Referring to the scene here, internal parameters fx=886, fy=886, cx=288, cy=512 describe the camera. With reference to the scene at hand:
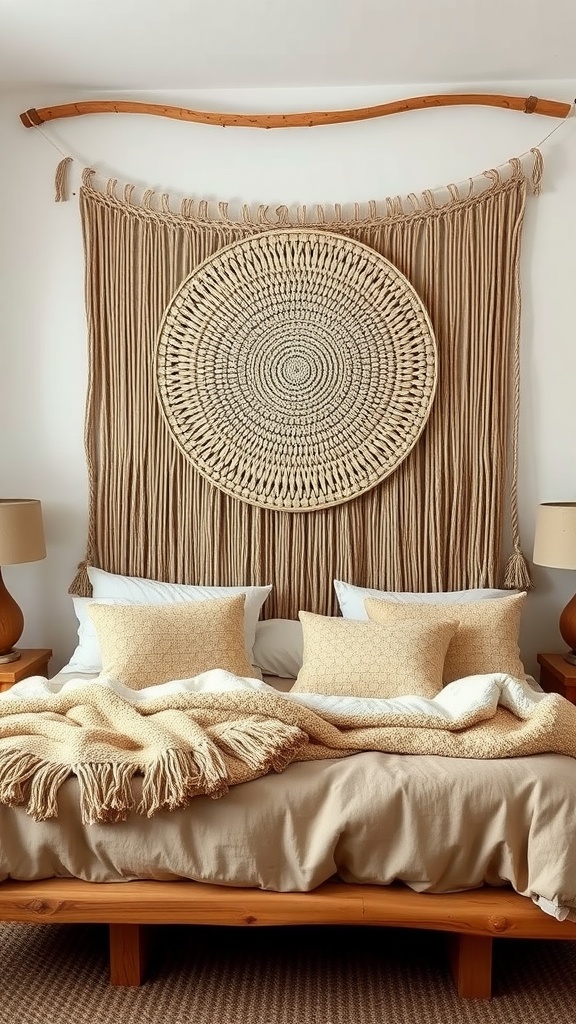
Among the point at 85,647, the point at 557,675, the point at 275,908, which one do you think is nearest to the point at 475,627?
the point at 557,675

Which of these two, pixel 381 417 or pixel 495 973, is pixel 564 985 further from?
pixel 381 417

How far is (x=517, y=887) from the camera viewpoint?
2.02 metres

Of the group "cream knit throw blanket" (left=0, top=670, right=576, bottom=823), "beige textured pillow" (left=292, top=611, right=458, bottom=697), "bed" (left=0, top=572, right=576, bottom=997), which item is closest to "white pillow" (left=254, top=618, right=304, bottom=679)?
"beige textured pillow" (left=292, top=611, right=458, bottom=697)

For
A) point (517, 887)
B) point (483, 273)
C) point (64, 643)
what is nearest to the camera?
point (517, 887)

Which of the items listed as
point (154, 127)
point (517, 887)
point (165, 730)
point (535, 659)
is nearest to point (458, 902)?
point (517, 887)

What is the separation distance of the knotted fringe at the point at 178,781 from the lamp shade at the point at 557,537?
1508 mm

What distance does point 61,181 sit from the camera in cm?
338

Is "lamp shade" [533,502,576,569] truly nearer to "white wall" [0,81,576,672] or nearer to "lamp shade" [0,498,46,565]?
"white wall" [0,81,576,672]

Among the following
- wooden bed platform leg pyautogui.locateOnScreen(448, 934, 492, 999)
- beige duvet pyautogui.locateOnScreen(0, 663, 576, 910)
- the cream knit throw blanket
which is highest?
the cream knit throw blanket

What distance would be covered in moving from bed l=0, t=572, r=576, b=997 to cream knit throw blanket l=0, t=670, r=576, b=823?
6cm

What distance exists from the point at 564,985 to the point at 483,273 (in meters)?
2.33

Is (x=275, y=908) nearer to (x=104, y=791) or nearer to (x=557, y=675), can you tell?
(x=104, y=791)

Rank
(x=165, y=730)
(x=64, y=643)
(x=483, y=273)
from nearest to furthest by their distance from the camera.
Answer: (x=165, y=730) → (x=483, y=273) → (x=64, y=643)

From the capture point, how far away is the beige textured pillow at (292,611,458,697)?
2.65 meters
